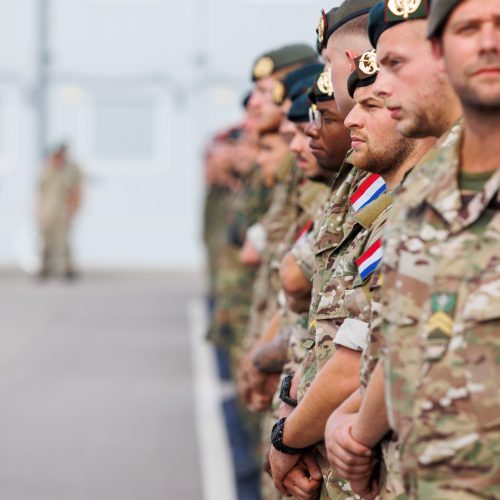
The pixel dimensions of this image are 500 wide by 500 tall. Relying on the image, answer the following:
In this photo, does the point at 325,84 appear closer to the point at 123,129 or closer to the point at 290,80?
the point at 290,80

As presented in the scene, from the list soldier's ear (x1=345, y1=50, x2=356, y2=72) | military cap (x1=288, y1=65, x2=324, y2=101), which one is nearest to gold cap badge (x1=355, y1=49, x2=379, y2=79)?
soldier's ear (x1=345, y1=50, x2=356, y2=72)

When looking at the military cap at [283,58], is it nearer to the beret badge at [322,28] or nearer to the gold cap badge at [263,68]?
the gold cap badge at [263,68]

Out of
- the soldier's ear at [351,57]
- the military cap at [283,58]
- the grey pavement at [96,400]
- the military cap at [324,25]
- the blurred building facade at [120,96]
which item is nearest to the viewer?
the soldier's ear at [351,57]

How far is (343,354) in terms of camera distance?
339 centimetres

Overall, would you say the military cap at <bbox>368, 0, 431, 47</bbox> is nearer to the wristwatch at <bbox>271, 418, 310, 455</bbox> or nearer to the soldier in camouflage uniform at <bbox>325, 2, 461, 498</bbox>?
the soldier in camouflage uniform at <bbox>325, 2, 461, 498</bbox>

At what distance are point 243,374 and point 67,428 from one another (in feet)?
14.1

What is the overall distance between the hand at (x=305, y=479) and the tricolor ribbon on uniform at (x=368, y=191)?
0.66m

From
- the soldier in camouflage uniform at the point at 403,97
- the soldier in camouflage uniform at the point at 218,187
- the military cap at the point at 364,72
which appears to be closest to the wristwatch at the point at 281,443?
the soldier in camouflage uniform at the point at 403,97

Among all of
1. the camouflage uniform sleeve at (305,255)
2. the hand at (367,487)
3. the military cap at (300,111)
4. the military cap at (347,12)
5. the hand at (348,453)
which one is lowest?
the hand at (367,487)

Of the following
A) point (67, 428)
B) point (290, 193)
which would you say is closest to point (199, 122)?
point (67, 428)

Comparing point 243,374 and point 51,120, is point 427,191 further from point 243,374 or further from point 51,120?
point 51,120

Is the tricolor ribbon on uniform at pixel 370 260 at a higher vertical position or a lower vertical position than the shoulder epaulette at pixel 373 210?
lower

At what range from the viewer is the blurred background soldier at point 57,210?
22312 mm

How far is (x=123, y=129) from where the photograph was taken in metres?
27.3
